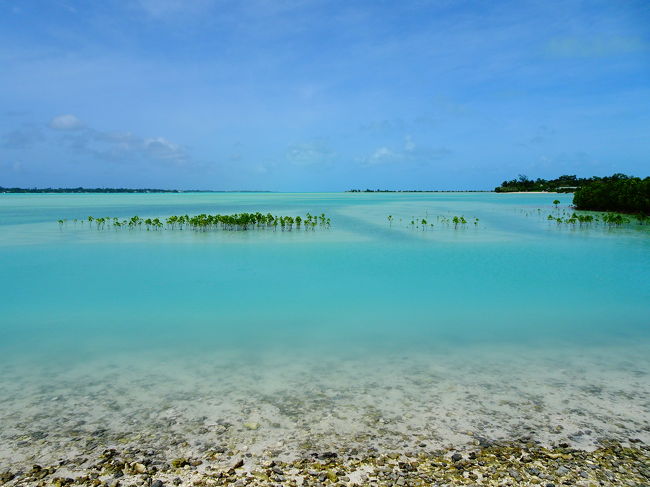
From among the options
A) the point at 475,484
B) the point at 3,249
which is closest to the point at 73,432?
the point at 475,484

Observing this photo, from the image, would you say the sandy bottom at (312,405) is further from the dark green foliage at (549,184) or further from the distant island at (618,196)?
the dark green foliage at (549,184)

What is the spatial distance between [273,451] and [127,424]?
1.39 m

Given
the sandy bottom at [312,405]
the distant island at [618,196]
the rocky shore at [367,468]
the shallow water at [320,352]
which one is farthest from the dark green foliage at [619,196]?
the rocky shore at [367,468]

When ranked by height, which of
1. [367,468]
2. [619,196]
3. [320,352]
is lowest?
[320,352]

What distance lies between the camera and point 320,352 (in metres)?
5.95

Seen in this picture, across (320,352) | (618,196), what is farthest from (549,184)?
(320,352)

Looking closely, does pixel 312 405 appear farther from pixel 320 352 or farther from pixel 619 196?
pixel 619 196

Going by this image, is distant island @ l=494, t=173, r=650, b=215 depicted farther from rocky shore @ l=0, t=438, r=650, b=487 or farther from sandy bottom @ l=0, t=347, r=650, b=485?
rocky shore @ l=0, t=438, r=650, b=487

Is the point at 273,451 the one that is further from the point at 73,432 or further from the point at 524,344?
the point at 524,344

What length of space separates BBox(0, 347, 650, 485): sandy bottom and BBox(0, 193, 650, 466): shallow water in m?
0.02

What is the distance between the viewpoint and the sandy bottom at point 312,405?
356 centimetres

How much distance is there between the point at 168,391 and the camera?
4.66 m

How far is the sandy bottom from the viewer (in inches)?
140

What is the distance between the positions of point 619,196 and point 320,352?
3513 centimetres
